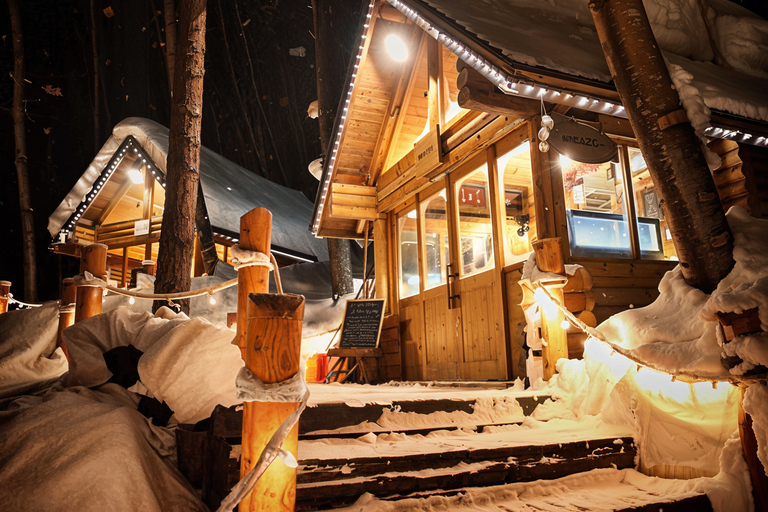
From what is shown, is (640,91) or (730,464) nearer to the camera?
(730,464)

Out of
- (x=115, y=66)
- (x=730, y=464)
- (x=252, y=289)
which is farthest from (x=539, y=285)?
(x=115, y=66)

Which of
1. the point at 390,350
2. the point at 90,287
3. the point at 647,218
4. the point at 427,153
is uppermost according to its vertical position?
the point at 427,153

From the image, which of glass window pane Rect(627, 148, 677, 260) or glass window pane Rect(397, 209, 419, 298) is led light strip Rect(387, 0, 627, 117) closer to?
glass window pane Rect(627, 148, 677, 260)

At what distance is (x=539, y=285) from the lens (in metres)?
4.33

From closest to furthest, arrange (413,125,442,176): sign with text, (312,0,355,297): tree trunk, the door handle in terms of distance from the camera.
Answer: the door handle → (413,125,442,176): sign with text → (312,0,355,297): tree trunk

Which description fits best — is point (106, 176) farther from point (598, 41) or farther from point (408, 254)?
point (598, 41)

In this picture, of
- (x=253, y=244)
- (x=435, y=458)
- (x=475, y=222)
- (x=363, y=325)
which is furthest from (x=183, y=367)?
(x=363, y=325)

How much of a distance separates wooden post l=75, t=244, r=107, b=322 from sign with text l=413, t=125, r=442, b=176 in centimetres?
459

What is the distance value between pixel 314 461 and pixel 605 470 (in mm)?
1927

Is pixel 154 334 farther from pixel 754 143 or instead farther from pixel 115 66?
pixel 115 66

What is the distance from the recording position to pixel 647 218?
6.20 m

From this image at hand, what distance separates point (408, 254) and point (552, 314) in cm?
432

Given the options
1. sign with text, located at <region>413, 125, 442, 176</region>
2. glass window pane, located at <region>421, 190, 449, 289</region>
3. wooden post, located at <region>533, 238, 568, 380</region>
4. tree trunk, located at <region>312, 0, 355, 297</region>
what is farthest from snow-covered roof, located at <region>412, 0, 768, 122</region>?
tree trunk, located at <region>312, 0, 355, 297</region>

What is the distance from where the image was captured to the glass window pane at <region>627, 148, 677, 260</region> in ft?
20.1
